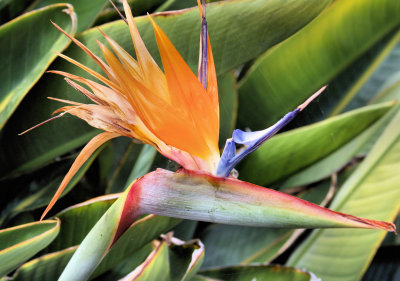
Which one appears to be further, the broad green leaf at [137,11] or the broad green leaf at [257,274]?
the broad green leaf at [137,11]

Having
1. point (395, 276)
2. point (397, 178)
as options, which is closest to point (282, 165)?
point (397, 178)

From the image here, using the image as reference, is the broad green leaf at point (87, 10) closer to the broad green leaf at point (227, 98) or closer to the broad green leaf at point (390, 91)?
the broad green leaf at point (227, 98)

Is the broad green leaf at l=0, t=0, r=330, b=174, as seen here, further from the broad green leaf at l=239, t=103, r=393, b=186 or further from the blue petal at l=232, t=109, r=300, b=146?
the blue petal at l=232, t=109, r=300, b=146

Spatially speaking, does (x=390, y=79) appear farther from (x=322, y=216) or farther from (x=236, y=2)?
(x=322, y=216)

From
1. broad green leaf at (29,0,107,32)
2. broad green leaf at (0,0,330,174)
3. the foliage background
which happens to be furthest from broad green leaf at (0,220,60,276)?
broad green leaf at (29,0,107,32)

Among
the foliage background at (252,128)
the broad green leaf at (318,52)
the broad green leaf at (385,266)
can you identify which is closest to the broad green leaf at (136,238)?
the foliage background at (252,128)

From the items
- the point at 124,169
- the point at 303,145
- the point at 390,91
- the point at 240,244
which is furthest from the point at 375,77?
the point at 124,169
